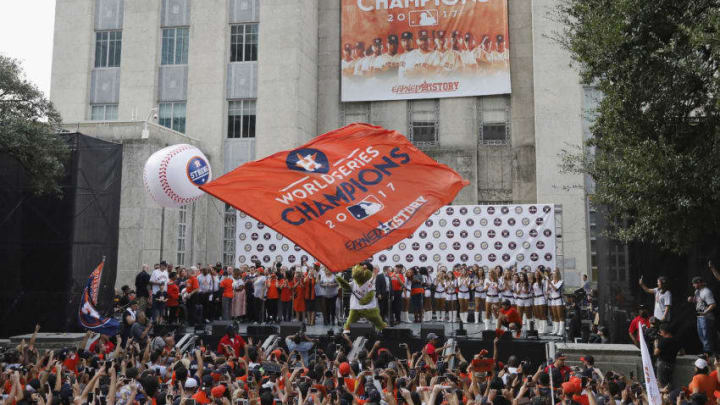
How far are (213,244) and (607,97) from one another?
81.5 feet

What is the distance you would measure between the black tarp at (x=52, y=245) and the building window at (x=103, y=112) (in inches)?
698

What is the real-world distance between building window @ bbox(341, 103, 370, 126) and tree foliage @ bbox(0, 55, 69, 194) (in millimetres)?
19536

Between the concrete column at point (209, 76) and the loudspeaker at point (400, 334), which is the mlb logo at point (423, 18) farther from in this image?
the loudspeaker at point (400, 334)

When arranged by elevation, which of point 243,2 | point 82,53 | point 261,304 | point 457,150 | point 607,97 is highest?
point 243,2

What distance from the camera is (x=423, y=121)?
1421 inches

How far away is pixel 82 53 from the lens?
38281 millimetres

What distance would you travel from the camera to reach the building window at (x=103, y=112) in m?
37.9

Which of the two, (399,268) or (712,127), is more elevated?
(712,127)

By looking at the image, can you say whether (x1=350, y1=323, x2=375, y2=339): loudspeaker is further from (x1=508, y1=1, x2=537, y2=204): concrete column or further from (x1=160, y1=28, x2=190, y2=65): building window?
(x1=160, y1=28, x2=190, y2=65): building window

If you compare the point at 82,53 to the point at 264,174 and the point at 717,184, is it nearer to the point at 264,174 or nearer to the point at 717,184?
the point at 264,174

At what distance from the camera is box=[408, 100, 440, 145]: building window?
3597 cm

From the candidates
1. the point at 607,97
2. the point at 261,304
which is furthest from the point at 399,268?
the point at 607,97

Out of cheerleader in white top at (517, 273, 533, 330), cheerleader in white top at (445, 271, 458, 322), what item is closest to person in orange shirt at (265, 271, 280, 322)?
cheerleader in white top at (445, 271, 458, 322)

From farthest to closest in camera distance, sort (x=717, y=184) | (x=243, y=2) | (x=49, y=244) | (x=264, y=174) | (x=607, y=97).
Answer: (x=243, y=2) < (x=49, y=244) < (x=607, y=97) < (x=717, y=184) < (x=264, y=174)
